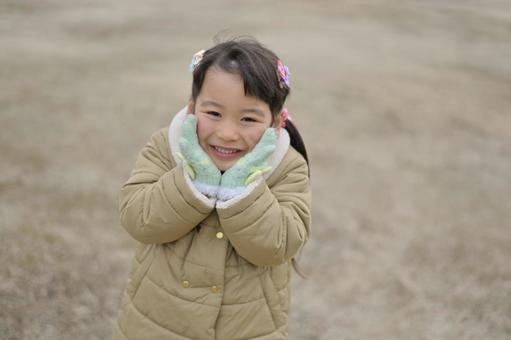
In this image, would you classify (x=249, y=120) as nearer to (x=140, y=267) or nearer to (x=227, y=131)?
(x=227, y=131)

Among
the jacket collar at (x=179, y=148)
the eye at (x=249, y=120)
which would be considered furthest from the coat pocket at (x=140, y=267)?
the eye at (x=249, y=120)

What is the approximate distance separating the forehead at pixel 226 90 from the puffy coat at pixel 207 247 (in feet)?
0.63

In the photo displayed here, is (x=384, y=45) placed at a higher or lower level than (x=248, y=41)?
lower

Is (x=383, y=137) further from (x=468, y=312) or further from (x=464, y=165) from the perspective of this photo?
(x=468, y=312)

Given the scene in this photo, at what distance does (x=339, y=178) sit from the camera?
496 cm

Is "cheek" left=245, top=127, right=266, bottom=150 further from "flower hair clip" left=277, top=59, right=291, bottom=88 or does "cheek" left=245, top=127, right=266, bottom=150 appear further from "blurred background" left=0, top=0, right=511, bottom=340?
"blurred background" left=0, top=0, right=511, bottom=340

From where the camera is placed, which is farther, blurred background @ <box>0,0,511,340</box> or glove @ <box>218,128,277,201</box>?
blurred background @ <box>0,0,511,340</box>

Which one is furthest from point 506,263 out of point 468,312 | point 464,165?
point 464,165

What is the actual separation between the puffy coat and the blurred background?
1322mm

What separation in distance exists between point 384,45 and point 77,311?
24.1 ft

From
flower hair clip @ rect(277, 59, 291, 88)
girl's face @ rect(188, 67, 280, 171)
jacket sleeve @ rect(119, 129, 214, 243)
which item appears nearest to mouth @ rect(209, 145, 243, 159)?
girl's face @ rect(188, 67, 280, 171)

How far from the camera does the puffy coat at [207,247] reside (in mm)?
1703

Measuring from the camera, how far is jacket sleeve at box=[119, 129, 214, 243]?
5.57ft

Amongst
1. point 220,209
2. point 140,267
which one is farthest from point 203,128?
point 140,267
